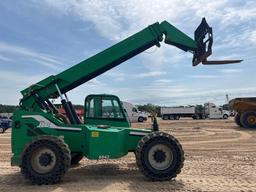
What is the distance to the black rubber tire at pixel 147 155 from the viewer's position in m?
10.9

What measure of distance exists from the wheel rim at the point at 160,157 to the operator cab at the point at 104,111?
1618 mm

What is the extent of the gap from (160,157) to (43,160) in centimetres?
309

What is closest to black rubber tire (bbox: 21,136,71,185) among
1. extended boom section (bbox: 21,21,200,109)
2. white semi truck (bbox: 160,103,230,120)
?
extended boom section (bbox: 21,21,200,109)

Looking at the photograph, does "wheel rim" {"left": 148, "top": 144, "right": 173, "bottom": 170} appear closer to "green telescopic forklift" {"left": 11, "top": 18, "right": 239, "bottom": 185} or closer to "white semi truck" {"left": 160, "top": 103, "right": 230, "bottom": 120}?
"green telescopic forklift" {"left": 11, "top": 18, "right": 239, "bottom": 185}

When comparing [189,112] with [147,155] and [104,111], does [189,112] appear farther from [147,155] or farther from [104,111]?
[147,155]

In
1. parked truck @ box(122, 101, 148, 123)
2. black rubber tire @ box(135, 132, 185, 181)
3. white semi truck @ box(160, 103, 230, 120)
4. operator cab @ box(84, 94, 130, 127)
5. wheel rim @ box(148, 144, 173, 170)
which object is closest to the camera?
black rubber tire @ box(135, 132, 185, 181)

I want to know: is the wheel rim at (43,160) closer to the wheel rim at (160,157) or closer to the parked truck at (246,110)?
the wheel rim at (160,157)

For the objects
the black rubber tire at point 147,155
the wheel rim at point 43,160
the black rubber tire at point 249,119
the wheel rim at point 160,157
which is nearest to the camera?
the wheel rim at point 43,160

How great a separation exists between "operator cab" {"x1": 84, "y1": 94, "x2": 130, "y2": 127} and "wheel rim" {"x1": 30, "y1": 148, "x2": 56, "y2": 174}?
1.92m

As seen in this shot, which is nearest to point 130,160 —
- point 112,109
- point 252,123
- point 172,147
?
point 112,109

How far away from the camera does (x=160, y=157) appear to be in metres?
11.1

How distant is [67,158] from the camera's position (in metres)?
10.6

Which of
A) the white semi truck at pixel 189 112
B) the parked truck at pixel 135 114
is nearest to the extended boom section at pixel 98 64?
the parked truck at pixel 135 114

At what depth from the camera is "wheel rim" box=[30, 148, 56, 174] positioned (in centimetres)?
1073
